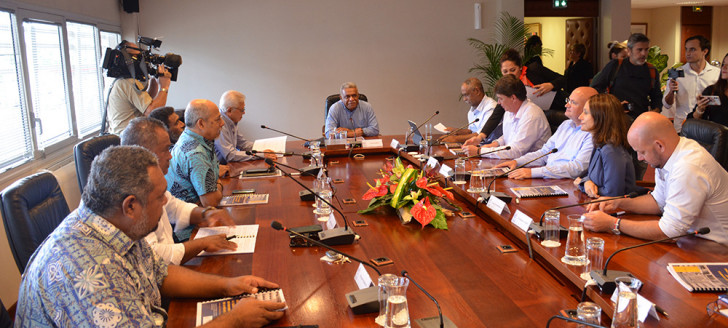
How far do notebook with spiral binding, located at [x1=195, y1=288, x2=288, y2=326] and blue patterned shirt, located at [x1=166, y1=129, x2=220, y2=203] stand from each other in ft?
4.25

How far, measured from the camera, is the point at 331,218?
256 cm

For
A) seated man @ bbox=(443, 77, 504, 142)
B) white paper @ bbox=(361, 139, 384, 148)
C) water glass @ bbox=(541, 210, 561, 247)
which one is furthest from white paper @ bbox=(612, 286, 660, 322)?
seated man @ bbox=(443, 77, 504, 142)

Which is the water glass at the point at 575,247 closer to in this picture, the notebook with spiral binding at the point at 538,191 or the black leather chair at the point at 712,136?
the notebook with spiral binding at the point at 538,191

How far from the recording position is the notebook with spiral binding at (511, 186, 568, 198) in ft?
9.67

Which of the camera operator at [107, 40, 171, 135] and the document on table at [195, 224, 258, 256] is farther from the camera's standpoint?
the camera operator at [107, 40, 171, 135]

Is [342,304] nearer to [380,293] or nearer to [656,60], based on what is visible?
[380,293]

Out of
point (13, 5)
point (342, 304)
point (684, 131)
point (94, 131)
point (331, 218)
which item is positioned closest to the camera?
point (342, 304)

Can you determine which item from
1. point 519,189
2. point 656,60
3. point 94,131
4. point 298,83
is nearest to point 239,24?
point 298,83

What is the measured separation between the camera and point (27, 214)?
2.01 m

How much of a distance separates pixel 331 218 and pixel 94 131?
4.06m

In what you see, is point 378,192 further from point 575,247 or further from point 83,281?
point 83,281

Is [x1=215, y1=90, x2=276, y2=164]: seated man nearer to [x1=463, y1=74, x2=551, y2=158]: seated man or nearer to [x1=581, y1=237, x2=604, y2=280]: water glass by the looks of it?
[x1=463, y1=74, x2=551, y2=158]: seated man

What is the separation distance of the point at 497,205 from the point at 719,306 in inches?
44.2

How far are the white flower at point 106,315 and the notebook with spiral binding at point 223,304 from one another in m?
0.32
